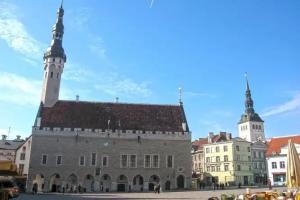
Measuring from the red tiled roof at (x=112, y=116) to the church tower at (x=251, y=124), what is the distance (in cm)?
4239

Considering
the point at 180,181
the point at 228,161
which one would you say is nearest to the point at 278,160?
the point at 228,161

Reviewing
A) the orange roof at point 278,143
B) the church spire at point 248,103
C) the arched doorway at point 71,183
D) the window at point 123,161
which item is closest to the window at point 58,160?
the arched doorway at point 71,183

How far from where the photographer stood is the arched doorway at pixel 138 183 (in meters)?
46.8

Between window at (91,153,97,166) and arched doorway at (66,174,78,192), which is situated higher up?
window at (91,153,97,166)

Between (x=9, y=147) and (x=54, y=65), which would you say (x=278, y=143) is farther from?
(x=9, y=147)

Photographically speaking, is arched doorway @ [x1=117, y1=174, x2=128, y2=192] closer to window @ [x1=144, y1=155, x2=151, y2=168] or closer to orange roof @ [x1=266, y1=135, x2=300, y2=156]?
window @ [x1=144, y1=155, x2=151, y2=168]

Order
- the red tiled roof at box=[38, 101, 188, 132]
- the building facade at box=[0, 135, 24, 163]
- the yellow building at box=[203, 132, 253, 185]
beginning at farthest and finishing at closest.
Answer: the building facade at box=[0, 135, 24, 163]
the yellow building at box=[203, 132, 253, 185]
the red tiled roof at box=[38, 101, 188, 132]

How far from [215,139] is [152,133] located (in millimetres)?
27373

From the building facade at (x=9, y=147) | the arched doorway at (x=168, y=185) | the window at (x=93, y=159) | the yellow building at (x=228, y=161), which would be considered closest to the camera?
the window at (x=93, y=159)

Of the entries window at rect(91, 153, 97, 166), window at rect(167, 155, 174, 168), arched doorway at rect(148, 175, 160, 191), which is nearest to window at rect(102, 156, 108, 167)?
window at rect(91, 153, 97, 166)

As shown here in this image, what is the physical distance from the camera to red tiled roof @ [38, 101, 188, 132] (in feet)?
159

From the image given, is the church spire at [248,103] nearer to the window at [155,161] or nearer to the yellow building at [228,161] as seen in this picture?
the yellow building at [228,161]

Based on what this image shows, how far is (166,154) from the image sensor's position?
159 feet

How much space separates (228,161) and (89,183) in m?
31.6
